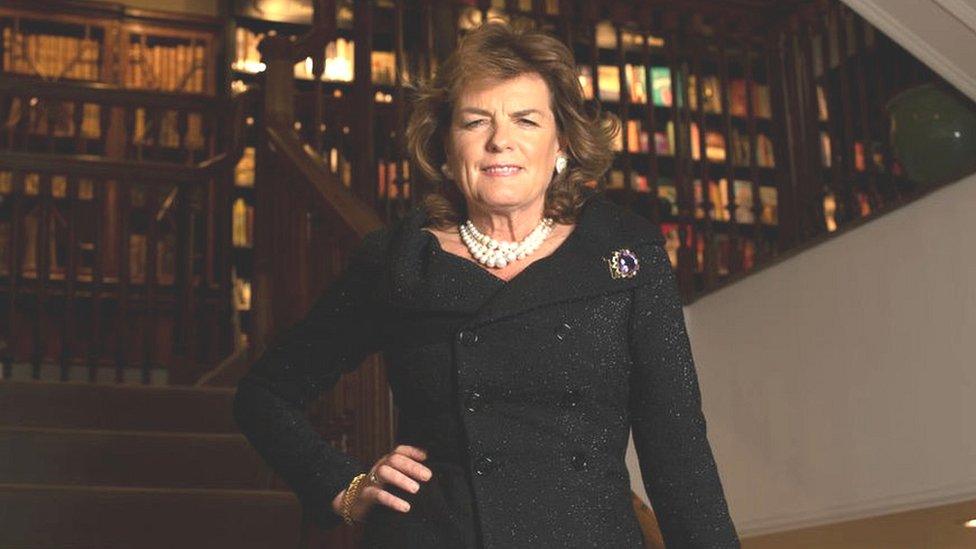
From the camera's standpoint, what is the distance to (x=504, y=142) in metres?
1.82

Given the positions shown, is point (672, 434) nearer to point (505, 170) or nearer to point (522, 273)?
point (522, 273)

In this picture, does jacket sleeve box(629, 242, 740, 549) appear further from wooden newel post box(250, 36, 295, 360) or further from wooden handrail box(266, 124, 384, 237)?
wooden newel post box(250, 36, 295, 360)

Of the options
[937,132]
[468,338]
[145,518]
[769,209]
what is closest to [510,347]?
[468,338]

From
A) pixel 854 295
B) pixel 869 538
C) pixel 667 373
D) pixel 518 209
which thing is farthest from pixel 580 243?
pixel 869 538

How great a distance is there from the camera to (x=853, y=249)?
4297mm

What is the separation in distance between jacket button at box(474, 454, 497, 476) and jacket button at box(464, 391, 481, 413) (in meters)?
0.06

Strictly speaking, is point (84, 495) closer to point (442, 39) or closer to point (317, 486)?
point (317, 486)

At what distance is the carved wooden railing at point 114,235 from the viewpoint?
6094mm

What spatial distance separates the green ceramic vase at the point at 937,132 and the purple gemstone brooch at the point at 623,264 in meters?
2.96

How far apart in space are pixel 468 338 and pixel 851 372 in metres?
2.77

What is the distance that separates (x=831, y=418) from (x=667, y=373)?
109 inches

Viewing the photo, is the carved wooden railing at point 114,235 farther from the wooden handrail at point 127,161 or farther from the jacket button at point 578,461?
the jacket button at point 578,461

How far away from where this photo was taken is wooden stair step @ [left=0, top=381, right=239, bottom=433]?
184 inches

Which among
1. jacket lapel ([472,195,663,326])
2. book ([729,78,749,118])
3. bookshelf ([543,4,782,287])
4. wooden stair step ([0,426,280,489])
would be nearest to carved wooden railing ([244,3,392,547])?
wooden stair step ([0,426,280,489])
